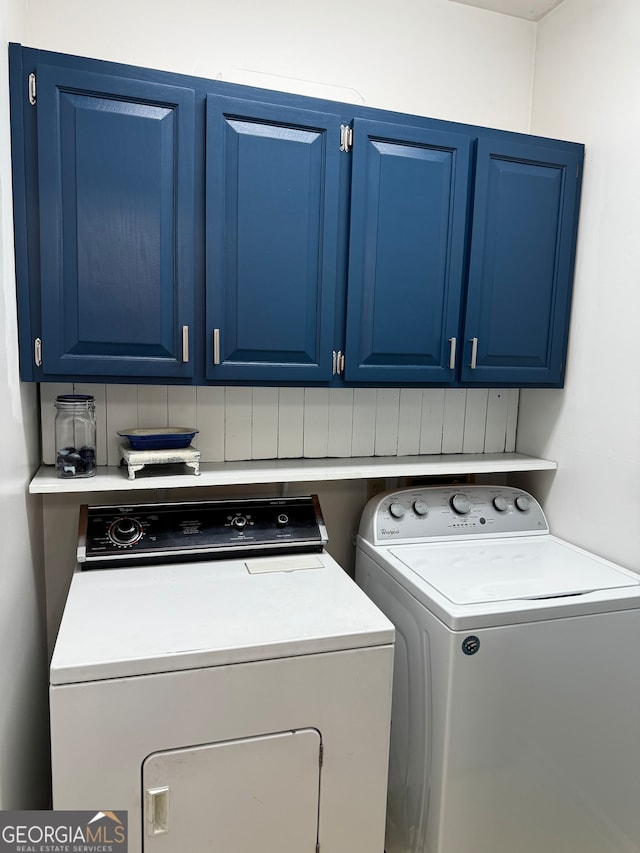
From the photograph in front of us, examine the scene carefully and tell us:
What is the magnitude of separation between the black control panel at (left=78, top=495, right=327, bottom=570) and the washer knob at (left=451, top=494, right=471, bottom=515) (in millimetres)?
504

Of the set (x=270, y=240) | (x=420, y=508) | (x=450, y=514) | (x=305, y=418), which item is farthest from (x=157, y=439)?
(x=450, y=514)

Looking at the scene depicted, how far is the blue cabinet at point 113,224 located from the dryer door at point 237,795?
39.1 inches

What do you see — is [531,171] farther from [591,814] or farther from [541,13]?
[591,814]

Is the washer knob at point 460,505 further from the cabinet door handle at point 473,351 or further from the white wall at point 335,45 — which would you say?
the white wall at point 335,45

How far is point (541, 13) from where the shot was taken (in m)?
Result: 2.14

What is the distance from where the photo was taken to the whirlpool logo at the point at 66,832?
1217 mm

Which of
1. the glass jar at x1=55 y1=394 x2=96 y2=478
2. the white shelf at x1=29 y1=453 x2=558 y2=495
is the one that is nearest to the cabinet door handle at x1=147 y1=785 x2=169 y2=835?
the white shelf at x1=29 y1=453 x2=558 y2=495

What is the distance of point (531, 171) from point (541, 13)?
Result: 71cm

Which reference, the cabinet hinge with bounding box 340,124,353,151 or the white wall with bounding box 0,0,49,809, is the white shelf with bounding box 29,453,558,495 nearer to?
the white wall with bounding box 0,0,49,809

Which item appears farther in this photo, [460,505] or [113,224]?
[460,505]

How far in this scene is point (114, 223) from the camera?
1.55m

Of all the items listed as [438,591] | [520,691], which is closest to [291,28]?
[438,591]

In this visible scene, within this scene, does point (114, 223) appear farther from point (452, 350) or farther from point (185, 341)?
point (452, 350)

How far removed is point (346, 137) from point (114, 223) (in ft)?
2.40
